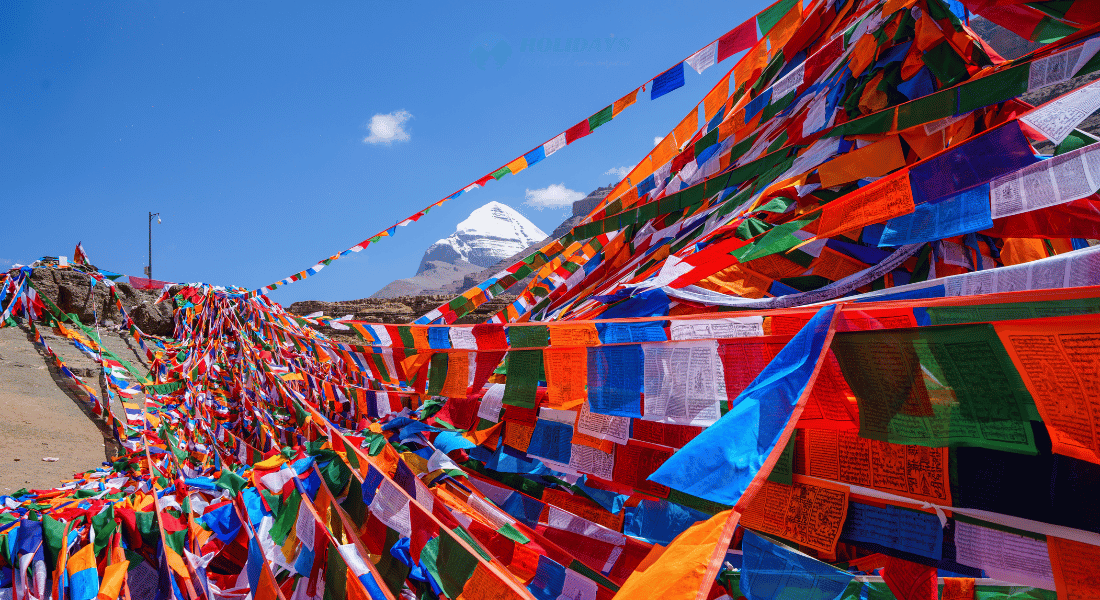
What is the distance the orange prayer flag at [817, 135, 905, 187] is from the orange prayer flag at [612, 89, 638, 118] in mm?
1368

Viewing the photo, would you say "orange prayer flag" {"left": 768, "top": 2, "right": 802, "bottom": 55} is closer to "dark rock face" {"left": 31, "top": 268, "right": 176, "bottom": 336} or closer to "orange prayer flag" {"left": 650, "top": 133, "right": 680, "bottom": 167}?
"orange prayer flag" {"left": 650, "top": 133, "right": 680, "bottom": 167}

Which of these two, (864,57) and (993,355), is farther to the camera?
(864,57)

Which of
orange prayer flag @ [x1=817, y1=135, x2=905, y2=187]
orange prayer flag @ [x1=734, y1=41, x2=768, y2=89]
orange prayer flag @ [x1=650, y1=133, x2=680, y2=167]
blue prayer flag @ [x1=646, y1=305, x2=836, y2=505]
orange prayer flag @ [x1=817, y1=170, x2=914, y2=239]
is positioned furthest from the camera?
orange prayer flag @ [x1=650, y1=133, x2=680, y2=167]

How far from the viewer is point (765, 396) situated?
116 centimetres

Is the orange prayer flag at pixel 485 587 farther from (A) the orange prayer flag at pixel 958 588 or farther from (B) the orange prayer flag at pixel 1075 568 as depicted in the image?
(B) the orange prayer flag at pixel 1075 568

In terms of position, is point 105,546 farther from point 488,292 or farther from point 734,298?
point 734,298

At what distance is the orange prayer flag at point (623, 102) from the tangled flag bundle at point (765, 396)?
0.9 inches

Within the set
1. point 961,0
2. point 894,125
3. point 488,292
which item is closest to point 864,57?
point 961,0

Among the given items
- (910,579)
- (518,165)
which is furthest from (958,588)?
(518,165)

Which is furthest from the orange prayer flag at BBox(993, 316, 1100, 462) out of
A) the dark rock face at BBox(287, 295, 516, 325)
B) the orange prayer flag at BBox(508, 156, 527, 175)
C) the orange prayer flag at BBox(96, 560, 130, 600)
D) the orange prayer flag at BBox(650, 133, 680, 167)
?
the dark rock face at BBox(287, 295, 516, 325)

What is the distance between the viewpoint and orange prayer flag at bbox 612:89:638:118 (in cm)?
350

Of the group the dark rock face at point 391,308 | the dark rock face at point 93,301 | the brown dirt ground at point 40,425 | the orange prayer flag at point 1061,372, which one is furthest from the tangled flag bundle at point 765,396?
the dark rock face at point 391,308

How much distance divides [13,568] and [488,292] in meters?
3.01

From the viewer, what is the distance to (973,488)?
1.30m
